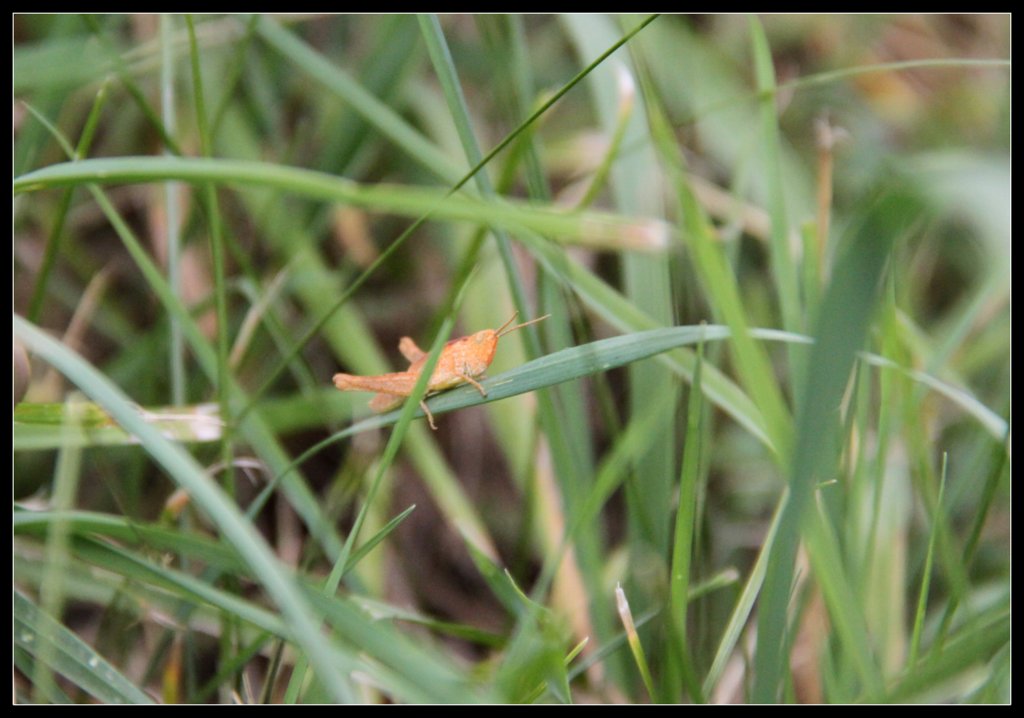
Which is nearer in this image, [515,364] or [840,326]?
[840,326]

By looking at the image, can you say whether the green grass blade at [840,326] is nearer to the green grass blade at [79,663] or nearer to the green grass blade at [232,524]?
the green grass blade at [232,524]

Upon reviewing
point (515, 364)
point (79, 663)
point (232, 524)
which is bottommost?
point (79, 663)

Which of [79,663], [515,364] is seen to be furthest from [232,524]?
[515,364]

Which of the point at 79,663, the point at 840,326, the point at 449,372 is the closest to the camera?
the point at 840,326

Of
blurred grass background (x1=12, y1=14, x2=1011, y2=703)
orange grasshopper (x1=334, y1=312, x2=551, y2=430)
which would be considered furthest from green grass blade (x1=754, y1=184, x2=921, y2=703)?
orange grasshopper (x1=334, y1=312, x2=551, y2=430)

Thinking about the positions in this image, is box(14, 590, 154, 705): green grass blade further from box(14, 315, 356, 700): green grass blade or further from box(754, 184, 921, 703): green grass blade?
box(754, 184, 921, 703): green grass blade

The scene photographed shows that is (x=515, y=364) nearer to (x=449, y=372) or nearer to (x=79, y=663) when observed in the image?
(x=449, y=372)

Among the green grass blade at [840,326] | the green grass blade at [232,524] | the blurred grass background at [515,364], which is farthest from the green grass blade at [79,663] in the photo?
the green grass blade at [840,326]

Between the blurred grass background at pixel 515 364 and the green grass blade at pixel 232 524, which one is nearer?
the green grass blade at pixel 232 524

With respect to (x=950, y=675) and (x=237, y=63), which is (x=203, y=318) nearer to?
(x=237, y=63)
